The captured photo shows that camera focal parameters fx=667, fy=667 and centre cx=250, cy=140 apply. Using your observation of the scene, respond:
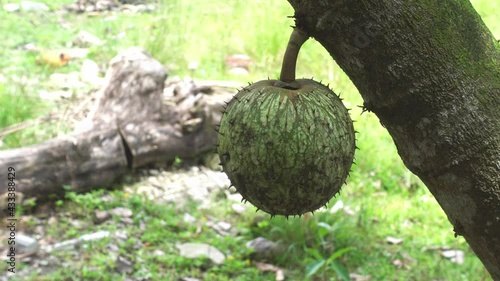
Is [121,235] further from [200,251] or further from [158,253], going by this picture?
[200,251]

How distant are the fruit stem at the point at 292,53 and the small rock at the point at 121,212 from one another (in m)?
3.04

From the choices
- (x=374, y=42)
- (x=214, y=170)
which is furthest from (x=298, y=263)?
(x=374, y=42)

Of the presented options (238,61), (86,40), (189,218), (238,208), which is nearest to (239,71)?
(238,61)

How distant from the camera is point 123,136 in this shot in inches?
185

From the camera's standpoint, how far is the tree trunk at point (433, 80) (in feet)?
4.20

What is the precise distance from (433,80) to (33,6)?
6.36 m

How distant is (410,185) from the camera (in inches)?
202

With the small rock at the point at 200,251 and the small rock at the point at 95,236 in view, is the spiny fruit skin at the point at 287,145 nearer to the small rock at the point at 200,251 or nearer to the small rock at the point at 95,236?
the small rock at the point at 200,251

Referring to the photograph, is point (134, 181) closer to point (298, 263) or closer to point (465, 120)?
point (298, 263)

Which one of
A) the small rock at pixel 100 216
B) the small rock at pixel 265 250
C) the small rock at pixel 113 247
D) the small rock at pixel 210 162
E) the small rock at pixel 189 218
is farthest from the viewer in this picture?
the small rock at pixel 210 162

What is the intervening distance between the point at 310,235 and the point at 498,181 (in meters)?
2.98

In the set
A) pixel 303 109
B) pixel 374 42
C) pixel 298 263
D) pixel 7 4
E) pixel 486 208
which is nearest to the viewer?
pixel 374 42

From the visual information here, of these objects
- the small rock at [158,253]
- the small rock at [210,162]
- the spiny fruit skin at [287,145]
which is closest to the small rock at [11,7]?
the small rock at [210,162]

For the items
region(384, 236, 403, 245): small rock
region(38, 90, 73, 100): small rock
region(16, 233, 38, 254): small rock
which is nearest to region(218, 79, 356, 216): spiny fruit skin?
region(16, 233, 38, 254): small rock
